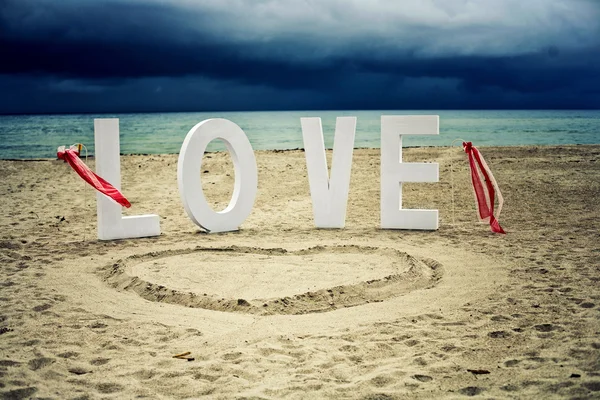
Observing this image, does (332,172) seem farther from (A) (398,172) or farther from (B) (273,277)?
(B) (273,277)

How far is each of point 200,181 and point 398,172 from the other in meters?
3.34

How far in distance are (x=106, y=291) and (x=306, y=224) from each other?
482 centimetres

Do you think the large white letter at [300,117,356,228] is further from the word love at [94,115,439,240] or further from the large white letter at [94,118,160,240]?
the large white letter at [94,118,160,240]

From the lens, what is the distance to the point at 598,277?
22.1 feet

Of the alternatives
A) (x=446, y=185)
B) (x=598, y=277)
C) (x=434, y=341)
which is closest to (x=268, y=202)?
(x=446, y=185)

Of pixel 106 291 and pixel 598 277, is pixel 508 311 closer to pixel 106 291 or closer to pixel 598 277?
pixel 598 277

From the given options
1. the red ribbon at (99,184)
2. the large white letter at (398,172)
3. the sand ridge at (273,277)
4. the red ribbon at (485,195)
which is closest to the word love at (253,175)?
the large white letter at (398,172)

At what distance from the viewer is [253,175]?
33.6 feet

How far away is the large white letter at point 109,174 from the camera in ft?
30.6

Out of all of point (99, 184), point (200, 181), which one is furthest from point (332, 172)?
point (99, 184)

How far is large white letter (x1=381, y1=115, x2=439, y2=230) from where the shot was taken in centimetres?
993

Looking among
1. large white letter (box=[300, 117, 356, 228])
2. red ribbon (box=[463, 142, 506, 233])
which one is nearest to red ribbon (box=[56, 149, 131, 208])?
large white letter (box=[300, 117, 356, 228])

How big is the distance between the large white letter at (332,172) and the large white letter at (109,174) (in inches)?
124

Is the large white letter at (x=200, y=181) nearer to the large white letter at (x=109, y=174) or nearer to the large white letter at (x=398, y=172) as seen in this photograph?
the large white letter at (x=109, y=174)
